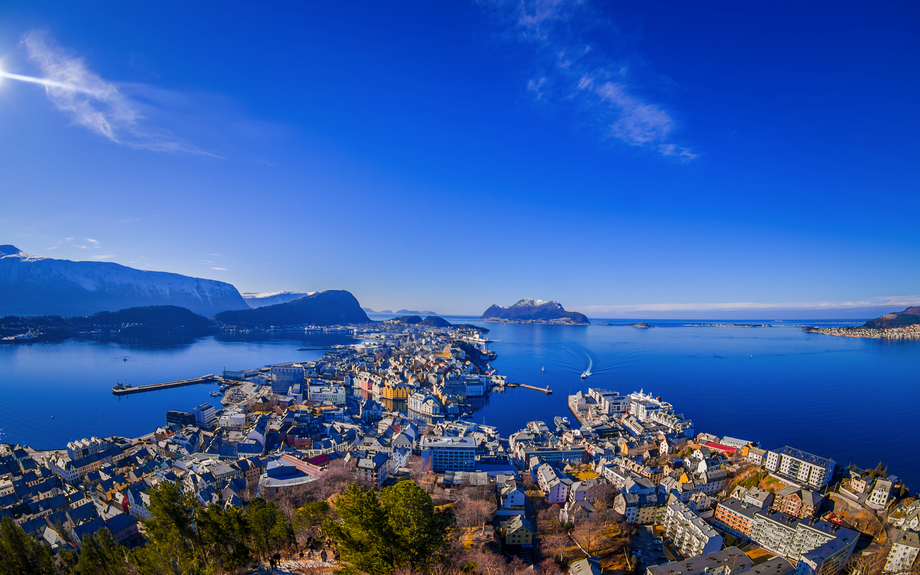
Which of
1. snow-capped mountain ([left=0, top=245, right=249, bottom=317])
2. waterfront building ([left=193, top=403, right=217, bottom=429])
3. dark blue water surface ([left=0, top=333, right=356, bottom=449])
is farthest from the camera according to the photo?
snow-capped mountain ([left=0, top=245, right=249, bottom=317])

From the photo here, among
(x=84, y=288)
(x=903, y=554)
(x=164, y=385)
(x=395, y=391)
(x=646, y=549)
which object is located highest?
(x=84, y=288)

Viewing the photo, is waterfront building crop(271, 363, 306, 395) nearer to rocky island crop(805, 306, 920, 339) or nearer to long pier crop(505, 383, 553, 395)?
long pier crop(505, 383, 553, 395)

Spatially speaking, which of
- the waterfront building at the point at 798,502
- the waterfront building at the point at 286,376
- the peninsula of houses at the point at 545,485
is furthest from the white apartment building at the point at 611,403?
the waterfront building at the point at 286,376

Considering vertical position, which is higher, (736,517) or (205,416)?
(205,416)

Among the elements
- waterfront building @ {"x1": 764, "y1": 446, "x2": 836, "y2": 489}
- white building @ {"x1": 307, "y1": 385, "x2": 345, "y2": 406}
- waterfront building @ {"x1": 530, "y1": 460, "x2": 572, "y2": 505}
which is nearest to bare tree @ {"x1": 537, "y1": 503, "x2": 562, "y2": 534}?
waterfront building @ {"x1": 530, "y1": 460, "x2": 572, "y2": 505}

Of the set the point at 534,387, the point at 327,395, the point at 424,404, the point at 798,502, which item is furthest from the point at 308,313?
the point at 798,502

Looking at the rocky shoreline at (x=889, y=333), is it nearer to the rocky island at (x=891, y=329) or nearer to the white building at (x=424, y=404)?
the rocky island at (x=891, y=329)

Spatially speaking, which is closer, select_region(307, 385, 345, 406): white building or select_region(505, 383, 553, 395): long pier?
select_region(307, 385, 345, 406): white building

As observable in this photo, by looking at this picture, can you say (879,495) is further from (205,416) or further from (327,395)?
(205,416)
